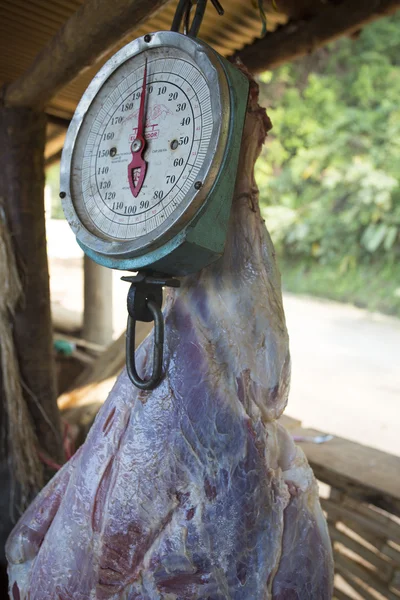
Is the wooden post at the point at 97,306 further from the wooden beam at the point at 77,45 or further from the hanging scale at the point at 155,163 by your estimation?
the hanging scale at the point at 155,163

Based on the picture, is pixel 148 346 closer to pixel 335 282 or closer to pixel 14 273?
pixel 14 273

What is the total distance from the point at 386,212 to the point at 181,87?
10287mm

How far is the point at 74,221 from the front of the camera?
917 millimetres

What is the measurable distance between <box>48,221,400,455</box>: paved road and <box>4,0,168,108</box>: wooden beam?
15.1ft

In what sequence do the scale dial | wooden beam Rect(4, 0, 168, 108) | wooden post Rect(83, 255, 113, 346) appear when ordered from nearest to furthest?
the scale dial, wooden beam Rect(4, 0, 168, 108), wooden post Rect(83, 255, 113, 346)

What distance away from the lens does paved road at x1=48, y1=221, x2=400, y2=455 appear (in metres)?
5.71

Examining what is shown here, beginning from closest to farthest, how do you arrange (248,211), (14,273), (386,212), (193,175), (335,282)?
(193,175) → (248,211) → (14,273) → (386,212) → (335,282)

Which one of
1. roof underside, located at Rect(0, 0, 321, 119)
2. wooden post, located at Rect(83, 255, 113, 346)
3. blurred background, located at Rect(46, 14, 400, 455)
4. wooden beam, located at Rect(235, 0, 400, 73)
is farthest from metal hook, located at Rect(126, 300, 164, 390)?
blurred background, located at Rect(46, 14, 400, 455)

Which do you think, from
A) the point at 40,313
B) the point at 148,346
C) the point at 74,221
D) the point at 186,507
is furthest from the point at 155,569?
the point at 40,313

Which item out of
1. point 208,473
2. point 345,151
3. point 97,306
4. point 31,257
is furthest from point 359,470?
point 345,151

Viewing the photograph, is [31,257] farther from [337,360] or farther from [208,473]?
[337,360]

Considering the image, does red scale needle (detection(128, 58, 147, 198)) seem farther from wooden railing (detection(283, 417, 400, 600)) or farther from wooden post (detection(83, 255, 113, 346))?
wooden post (detection(83, 255, 113, 346))

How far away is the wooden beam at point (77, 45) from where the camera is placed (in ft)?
3.40

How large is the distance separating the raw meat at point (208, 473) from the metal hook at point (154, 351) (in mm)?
32
